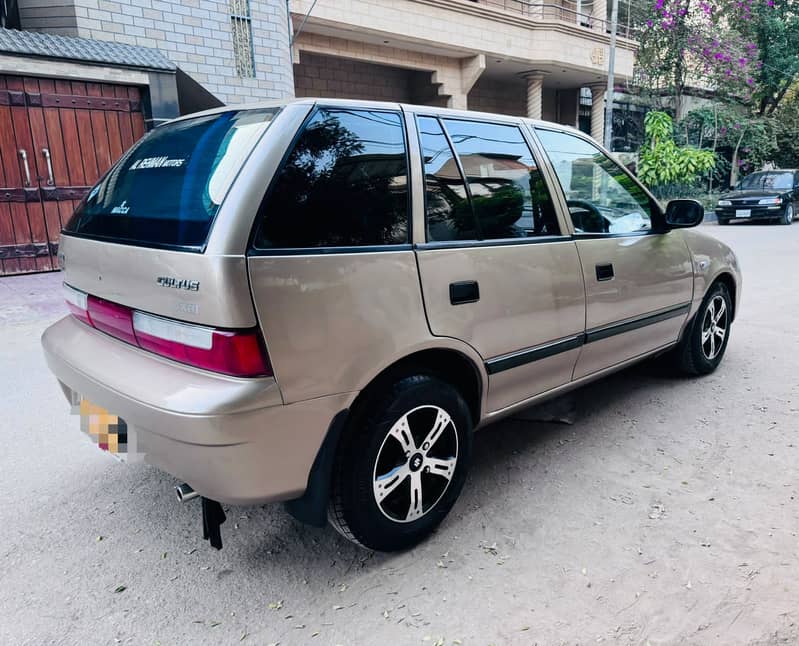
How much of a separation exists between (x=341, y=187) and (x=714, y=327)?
3383 mm

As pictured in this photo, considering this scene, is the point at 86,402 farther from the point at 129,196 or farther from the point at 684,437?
the point at 684,437

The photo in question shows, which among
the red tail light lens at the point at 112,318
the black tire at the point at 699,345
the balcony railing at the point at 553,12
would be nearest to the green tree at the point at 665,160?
the balcony railing at the point at 553,12

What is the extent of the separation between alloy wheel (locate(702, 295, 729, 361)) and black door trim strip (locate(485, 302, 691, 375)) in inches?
21.3

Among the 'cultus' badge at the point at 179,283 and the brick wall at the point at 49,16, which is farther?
the brick wall at the point at 49,16

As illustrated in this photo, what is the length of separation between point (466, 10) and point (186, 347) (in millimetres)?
17167

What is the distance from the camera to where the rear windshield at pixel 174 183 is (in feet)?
6.85

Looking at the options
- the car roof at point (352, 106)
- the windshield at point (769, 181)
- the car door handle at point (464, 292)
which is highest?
the car roof at point (352, 106)

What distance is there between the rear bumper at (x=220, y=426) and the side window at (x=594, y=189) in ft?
5.83

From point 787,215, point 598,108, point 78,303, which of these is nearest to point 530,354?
point 78,303

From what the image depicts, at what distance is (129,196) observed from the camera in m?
2.48

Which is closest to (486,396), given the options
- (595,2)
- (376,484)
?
(376,484)

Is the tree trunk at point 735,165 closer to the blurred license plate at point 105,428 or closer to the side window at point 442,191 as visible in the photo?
the side window at point 442,191

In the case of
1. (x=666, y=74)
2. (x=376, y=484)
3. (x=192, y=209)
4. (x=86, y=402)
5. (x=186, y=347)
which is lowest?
(x=376, y=484)

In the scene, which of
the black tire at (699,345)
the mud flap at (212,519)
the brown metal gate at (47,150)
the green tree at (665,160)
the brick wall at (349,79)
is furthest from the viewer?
the green tree at (665,160)
